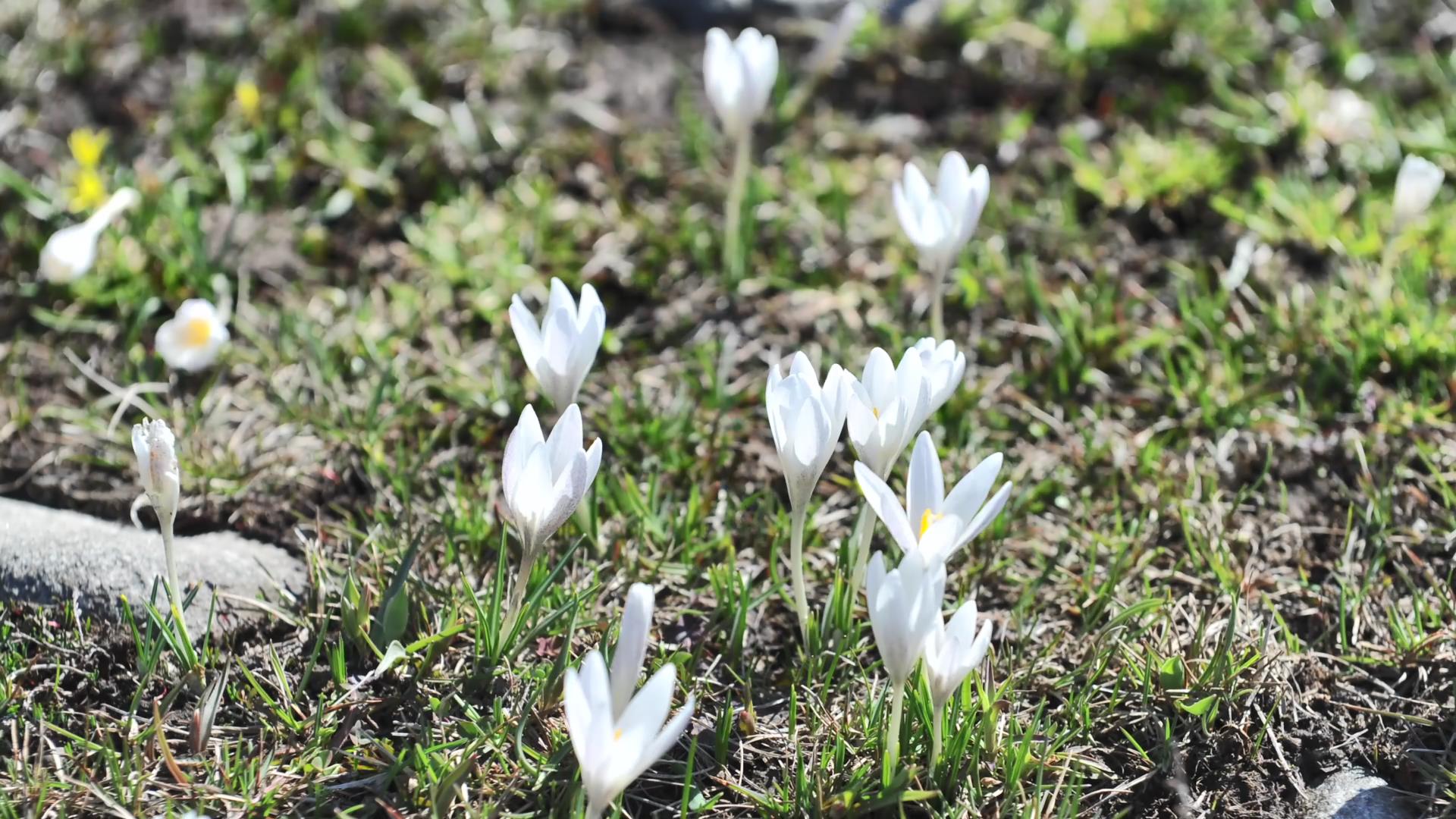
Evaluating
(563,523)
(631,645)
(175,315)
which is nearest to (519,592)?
(563,523)

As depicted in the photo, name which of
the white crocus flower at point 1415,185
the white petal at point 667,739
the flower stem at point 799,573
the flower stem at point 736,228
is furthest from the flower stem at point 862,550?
the white crocus flower at point 1415,185

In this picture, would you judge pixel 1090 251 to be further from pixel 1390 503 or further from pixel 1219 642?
pixel 1219 642

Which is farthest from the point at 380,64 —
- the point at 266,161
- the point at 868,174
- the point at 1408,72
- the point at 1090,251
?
the point at 1408,72

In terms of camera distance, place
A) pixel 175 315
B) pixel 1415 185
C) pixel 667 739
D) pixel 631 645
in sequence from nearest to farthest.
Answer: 1. pixel 667 739
2. pixel 631 645
3. pixel 1415 185
4. pixel 175 315

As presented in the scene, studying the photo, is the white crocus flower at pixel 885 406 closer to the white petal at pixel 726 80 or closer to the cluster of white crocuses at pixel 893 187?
the cluster of white crocuses at pixel 893 187

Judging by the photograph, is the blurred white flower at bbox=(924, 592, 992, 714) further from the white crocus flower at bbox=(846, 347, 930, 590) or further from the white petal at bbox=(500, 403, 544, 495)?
the white petal at bbox=(500, 403, 544, 495)

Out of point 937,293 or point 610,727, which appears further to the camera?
point 937,293

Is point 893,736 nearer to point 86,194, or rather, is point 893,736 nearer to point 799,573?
point 799,573
